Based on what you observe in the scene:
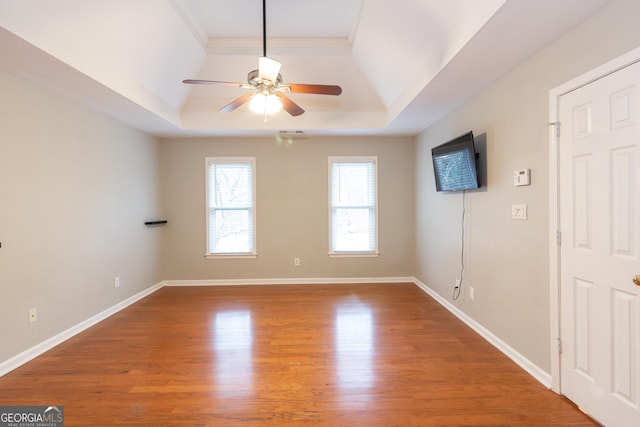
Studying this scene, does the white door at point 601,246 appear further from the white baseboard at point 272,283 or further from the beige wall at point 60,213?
the beige wall at point 60,213

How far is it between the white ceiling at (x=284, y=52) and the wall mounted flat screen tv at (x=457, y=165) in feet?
1.67

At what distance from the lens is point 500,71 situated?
250 cm

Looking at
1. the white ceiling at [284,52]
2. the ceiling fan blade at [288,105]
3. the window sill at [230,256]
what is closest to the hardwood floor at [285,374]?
the window sill at [230,256]

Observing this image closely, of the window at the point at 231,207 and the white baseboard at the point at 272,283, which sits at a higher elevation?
the window at the point at 231,207

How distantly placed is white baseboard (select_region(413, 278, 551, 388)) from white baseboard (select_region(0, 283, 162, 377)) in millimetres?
4218

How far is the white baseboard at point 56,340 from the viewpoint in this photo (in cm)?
238

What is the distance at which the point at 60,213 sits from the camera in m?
2.89

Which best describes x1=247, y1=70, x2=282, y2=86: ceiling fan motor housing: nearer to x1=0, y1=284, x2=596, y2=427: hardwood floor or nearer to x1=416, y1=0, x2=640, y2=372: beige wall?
x1=416, y1=0, x2=640, y2=372: beige wall

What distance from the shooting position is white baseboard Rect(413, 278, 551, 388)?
218cm

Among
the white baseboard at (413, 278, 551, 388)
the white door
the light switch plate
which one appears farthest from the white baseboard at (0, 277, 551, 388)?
the light switch plate

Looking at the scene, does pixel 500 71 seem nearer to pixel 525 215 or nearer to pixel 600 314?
pixel 525 215

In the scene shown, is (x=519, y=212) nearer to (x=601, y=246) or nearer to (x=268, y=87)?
(x=601, y=246)

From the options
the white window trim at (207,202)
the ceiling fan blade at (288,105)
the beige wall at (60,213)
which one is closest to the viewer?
the beige wall at (60,213)

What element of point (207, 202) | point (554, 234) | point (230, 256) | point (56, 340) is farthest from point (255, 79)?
point (230, 256)
